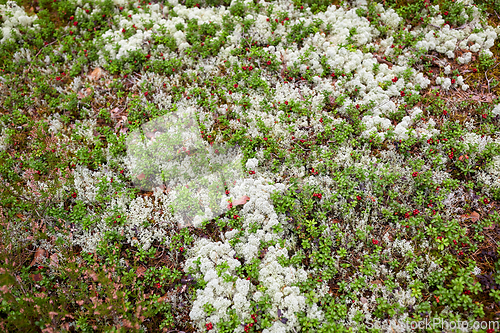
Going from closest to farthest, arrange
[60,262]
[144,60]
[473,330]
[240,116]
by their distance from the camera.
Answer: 1. [473,330]
2. [60,262]
3. [240,116]
4. [144,60]

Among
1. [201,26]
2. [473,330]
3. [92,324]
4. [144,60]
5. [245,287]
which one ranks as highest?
[201,26]

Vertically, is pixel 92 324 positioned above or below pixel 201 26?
below

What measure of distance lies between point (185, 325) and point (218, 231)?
130 cm

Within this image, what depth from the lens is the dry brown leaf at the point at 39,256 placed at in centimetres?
430

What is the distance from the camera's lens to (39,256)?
438 cm

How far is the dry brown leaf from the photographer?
4.30 m

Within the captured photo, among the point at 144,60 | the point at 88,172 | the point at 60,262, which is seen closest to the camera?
the point at 60,262

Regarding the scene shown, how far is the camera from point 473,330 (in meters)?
3.35

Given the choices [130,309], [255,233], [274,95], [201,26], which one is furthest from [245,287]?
[201,26]

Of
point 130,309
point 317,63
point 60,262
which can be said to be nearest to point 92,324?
point 130,309

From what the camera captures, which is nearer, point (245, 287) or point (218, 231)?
point (245, 287)

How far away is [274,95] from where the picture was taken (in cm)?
568

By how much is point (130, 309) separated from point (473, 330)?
4.06m

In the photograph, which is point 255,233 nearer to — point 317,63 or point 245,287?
point 245,287
